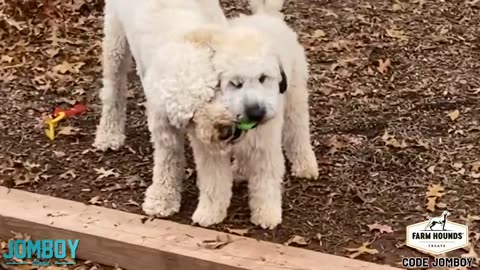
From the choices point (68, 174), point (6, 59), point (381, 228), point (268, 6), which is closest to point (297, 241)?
point (381, 228)

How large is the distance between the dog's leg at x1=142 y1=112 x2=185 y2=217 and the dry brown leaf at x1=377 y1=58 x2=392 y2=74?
84.6 inches

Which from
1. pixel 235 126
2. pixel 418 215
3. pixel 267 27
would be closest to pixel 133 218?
pixel 235 126

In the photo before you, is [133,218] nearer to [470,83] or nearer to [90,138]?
→ [90,138]

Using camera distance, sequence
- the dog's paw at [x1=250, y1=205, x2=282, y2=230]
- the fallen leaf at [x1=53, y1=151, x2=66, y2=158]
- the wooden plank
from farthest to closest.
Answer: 1. the fallen leaf at [x1=53, y1=151, x2=66, y2=158]
2. the dog's paw at [x1=250, y1=205, x2=282, y2=230]
3. the wooden plank

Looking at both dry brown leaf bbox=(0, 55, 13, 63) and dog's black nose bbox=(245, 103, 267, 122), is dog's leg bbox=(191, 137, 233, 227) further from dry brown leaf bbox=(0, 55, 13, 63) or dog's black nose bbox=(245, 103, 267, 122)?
dry brown leaf bbox=(0, 55, 13, 63)

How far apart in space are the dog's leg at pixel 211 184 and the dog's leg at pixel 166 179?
139mm

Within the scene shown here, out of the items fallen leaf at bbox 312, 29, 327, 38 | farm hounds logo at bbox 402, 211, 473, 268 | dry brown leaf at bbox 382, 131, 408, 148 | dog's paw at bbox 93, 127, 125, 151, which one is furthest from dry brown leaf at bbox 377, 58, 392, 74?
dog's paw at bbox 93, 127, 125, 151

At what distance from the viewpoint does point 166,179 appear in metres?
4.73

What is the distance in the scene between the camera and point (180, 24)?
4406 mm

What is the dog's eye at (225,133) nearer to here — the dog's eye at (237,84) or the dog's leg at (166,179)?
the dog's eye at (237,84)

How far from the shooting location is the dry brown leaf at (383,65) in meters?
6.36

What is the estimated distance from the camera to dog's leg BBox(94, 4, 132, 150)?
525cm

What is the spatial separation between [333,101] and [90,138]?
1.68 m

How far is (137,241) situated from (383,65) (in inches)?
111
